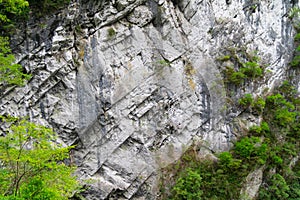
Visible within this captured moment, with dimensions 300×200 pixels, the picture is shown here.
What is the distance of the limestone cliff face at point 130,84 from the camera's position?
8.02 metres

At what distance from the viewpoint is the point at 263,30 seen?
11.8 metres

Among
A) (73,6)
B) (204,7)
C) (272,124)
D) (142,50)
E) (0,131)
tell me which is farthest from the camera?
(272,124)

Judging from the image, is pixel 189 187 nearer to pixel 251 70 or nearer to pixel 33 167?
pixel 251 70

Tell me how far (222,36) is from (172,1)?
2.42 metres

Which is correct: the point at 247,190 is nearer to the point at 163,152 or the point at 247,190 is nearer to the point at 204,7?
the point at 163,152

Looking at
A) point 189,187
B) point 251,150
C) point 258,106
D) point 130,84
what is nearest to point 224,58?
point 258,106

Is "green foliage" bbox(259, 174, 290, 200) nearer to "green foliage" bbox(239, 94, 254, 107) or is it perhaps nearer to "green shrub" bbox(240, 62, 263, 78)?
"green foliage" bbox(239, 94, 254, 107)

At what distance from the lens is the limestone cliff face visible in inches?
316

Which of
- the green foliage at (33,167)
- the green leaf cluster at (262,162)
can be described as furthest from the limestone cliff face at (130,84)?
the green foliage at (33,167)

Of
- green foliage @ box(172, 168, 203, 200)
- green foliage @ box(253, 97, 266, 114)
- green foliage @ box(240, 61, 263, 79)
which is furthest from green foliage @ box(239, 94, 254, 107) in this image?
green foliage @ box(172, 168, 203, 200)

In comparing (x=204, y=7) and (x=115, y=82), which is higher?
(x=204, y=7)

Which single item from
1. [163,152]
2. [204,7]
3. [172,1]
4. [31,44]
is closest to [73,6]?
[31,44]

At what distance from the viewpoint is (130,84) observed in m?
8.85

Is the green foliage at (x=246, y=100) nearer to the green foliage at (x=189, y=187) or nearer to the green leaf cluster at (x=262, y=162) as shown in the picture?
the green leaf cluster at (x=262, y=162)
